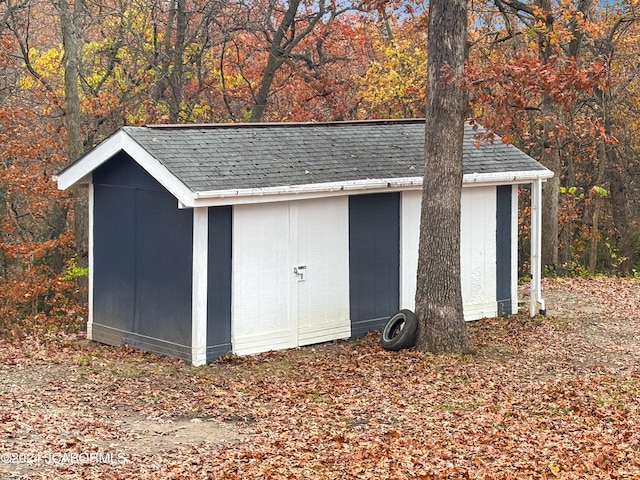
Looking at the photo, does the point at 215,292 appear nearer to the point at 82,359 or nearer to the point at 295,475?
the point at 82,359

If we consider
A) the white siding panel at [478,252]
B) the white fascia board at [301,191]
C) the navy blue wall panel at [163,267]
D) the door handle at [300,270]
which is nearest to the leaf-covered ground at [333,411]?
the navy blue wall panel at [163,267]

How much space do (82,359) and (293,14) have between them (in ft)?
41.3

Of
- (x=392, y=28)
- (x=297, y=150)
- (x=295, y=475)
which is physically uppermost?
(x=392, y=28)

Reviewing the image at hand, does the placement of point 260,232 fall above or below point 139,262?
above

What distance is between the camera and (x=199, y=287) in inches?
495

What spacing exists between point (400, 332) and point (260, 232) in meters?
2.40

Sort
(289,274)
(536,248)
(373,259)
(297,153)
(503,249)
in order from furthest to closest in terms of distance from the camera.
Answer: (503,249) < (536,248) < (373,259) < (297,153) < (289,274)

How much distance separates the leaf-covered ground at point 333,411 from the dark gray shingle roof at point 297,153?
2.48 meters

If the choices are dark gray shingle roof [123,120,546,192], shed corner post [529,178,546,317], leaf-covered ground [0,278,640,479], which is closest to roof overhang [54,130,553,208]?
dark gray shingle roof [123,120,546,192]

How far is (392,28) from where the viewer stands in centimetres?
3278

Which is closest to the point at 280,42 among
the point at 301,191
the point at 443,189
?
the point at 301,191

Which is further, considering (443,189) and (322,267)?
(322,267)

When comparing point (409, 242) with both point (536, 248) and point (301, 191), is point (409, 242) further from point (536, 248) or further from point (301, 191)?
point (301, 191)

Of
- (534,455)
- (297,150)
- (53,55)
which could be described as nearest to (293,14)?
(53,55)
